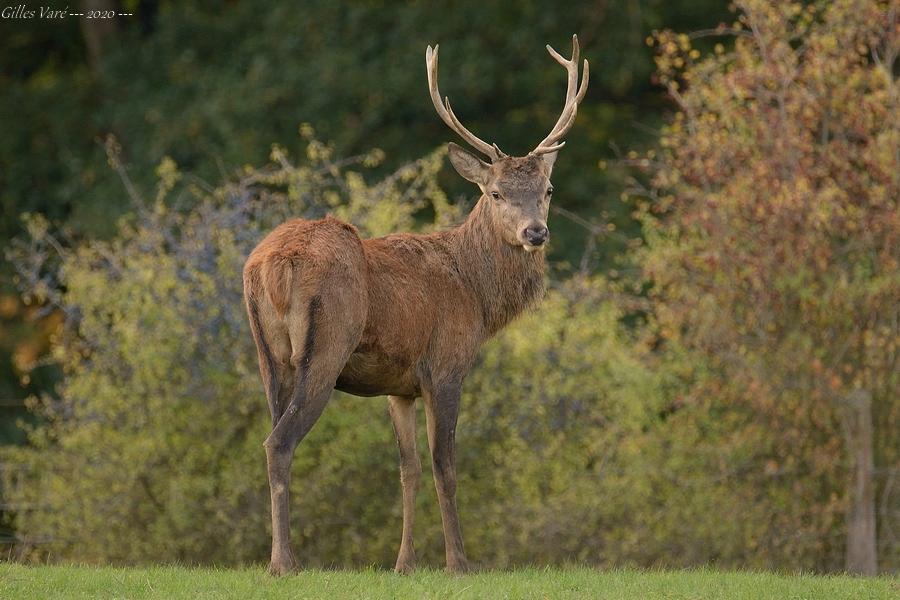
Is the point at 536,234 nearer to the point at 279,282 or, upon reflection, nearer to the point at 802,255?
the point at 279,282

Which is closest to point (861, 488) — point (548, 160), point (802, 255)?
point (802, 255)

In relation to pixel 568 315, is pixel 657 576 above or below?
below

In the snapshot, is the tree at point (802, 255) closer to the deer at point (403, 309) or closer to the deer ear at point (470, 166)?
the deer at point (403, 309)

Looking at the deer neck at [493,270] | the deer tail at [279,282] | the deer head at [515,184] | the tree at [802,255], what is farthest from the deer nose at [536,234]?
the tree at [802,255]

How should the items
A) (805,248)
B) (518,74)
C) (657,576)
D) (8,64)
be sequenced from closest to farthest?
(657,576), (805,248), (518,74), (8,64)

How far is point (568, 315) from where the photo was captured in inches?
648

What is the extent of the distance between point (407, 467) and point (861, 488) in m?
5.98

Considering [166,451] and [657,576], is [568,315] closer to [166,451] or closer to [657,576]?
[166,451]

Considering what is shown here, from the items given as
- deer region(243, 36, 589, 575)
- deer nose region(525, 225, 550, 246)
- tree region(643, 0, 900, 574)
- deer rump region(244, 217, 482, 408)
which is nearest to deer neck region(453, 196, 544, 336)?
deer region(243, 36, 589, 575)

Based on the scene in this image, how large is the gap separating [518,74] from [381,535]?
8388 mm

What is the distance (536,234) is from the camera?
383 inches

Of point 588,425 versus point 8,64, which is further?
point 8,64

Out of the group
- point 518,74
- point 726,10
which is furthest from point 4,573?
point 726,10

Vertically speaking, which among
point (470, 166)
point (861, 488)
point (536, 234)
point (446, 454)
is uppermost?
point (470, 166)
